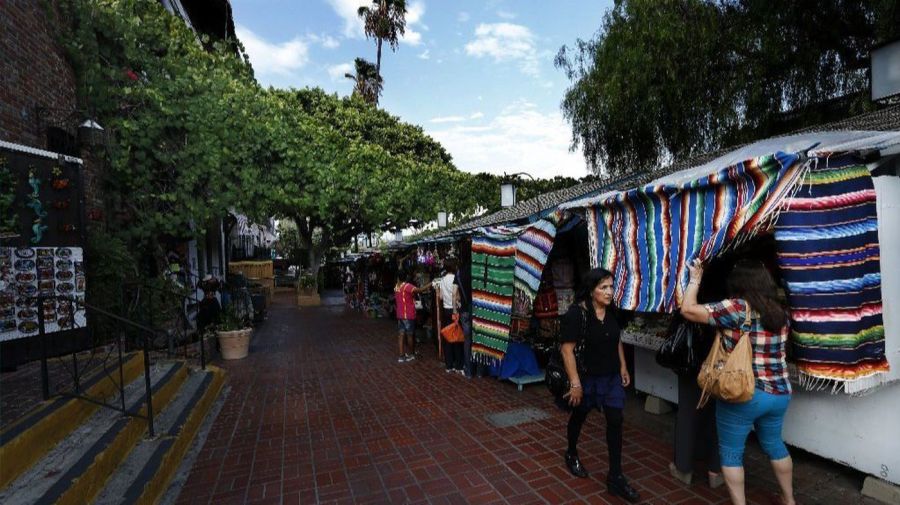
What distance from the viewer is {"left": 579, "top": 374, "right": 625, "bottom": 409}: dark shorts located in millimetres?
3508

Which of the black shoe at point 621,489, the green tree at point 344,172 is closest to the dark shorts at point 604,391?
the black shoe at point 621,489

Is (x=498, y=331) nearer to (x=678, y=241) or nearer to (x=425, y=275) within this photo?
(x=678, y=241)

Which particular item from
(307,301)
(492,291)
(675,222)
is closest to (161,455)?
(492,291)

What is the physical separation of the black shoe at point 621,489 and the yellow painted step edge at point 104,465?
3889mm

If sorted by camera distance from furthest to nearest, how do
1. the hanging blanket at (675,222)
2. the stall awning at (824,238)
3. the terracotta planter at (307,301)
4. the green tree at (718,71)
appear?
the terracotta planter at (307,301) < the green tree at (718,71) < the hanging blanket at (675,222) < the stall awning at (824,238)

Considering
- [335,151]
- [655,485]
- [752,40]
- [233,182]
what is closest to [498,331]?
[655,485]

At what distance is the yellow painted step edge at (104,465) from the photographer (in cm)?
328

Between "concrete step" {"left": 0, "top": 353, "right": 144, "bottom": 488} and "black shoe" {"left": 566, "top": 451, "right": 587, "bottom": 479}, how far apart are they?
4210 mm

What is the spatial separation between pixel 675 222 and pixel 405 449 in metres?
3.30

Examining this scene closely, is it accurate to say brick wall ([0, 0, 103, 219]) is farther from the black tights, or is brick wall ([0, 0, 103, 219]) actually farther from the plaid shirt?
the plaid shirt

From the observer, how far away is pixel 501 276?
6.44 m

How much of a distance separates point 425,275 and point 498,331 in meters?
6.12

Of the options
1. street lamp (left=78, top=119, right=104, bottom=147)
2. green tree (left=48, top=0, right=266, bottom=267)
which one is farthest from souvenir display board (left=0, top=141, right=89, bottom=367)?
green tree (left=48, top=0, right=266, bottom=267)

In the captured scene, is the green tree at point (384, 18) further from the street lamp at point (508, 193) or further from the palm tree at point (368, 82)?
the street lamp at point (508, 193)
